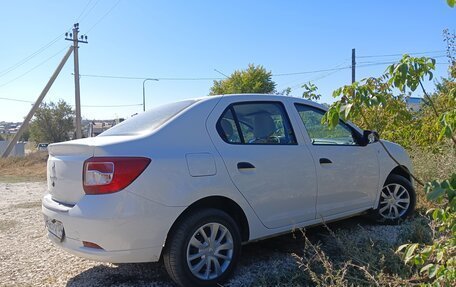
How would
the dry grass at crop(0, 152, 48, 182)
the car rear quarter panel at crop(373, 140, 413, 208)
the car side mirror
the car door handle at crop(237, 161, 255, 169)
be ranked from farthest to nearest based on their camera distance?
the dry grass at crop(0, 152, 48, 182)
the car rear quarter panel at crop(373, 140, 413, 208)
the car side mirror
the car door handle at crop(237, 161, 255, 169)

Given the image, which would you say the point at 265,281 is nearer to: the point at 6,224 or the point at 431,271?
the point at 431,271

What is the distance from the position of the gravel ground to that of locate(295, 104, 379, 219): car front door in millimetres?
371

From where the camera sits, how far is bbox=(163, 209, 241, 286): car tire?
3258 millimetres

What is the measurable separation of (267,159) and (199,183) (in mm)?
783

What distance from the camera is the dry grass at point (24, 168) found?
1333 cm

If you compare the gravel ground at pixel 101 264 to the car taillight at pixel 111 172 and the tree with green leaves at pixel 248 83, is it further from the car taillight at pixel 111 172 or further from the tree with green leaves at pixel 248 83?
the tree with green leaves at pixel 248 83

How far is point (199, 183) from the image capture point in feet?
11.0

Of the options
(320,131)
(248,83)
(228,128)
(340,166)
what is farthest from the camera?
(248,83)

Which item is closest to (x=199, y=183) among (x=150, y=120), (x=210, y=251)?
(x=210, y=251)

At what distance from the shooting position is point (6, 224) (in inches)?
243

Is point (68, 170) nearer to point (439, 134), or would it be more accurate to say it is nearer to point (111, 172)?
point (111, 172)

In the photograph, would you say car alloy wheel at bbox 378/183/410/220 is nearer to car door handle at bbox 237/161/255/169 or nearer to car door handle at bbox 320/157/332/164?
car door handle at bbox 320/157/332/164

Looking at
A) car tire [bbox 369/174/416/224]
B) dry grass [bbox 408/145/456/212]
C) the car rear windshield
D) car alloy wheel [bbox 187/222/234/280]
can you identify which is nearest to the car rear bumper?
car alloy wheel [bbox 187/222/234/280]

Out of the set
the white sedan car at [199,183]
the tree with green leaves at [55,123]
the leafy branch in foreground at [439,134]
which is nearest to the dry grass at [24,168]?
the white sedan car at [199,183]
